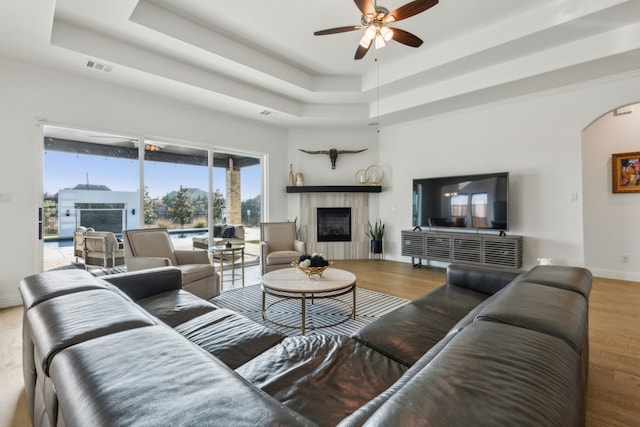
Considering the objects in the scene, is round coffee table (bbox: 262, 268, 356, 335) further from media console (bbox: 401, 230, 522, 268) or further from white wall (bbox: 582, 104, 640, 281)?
white wall (bbox: 582, 104, 640, 281)

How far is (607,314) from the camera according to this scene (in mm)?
3023

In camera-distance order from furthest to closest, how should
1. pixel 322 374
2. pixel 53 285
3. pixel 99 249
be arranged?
pixel 99 249, pixel 53 285, pixel 322 374

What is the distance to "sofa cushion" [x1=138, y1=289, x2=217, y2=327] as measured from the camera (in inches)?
74.8

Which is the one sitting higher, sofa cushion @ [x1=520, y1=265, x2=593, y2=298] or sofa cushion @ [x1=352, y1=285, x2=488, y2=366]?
sofa cushion @ [x1=520, y1=265, x2=593, y2=298]

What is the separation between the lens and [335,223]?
632cm

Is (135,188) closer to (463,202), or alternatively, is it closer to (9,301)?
(9,301)

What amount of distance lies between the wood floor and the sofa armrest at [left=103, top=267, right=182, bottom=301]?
781mm

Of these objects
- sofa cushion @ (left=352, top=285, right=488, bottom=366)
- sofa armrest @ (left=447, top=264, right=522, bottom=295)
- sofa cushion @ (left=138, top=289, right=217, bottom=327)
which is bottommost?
sofa cushion @ (left=352, top=285, right=488, bottom=366)

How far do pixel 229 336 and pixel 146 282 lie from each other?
3.46 feet

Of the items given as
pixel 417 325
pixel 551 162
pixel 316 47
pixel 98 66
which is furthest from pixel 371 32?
pixel 551 162

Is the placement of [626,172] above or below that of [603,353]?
above

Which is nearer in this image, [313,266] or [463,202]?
[313,266]

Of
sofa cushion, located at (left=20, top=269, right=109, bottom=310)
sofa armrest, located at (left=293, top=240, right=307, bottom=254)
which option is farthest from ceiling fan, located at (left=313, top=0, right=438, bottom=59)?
sofa armrest, located at (left=293, top=240, right=307, bottom=254)

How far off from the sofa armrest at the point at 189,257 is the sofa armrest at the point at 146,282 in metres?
1.21
